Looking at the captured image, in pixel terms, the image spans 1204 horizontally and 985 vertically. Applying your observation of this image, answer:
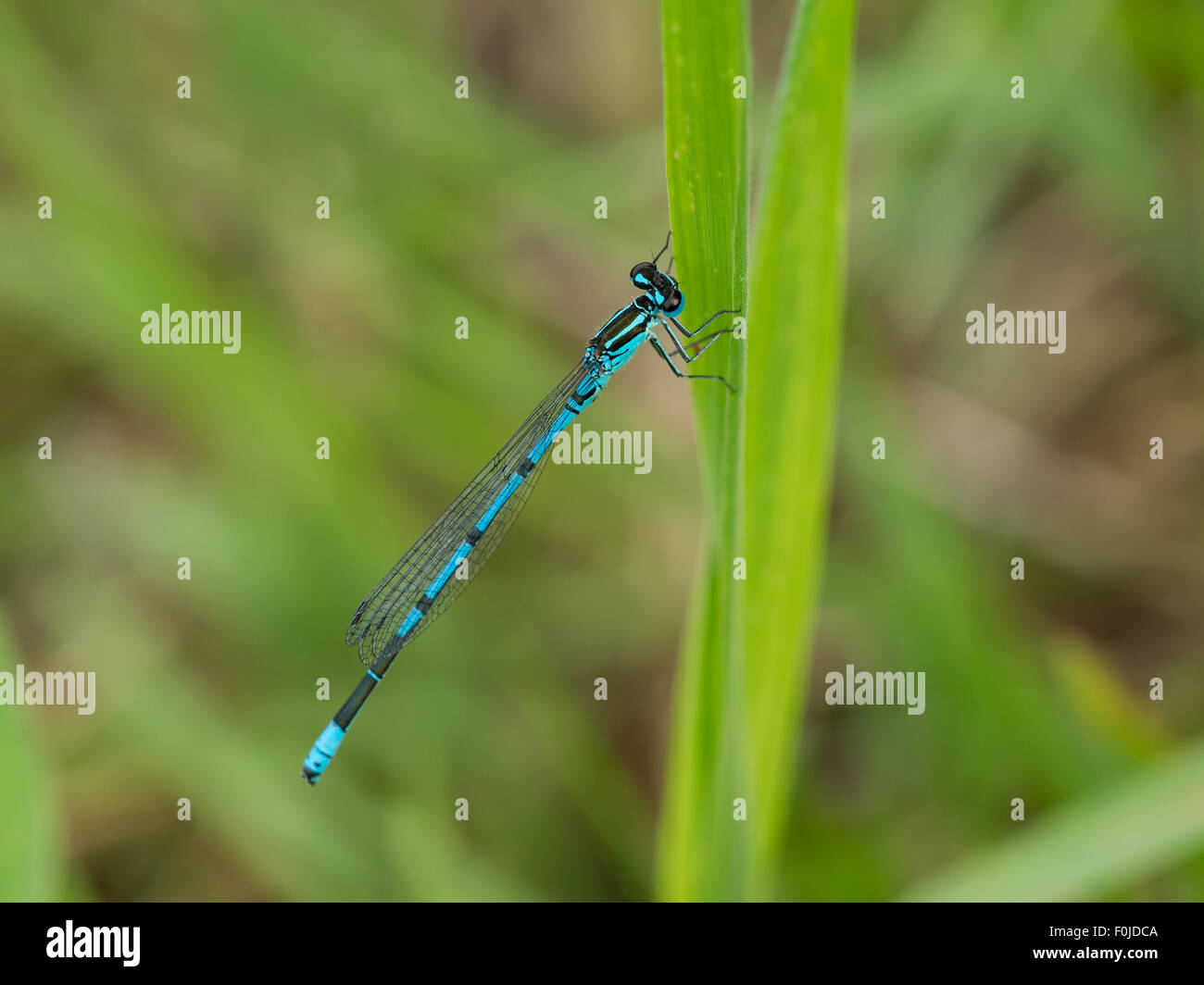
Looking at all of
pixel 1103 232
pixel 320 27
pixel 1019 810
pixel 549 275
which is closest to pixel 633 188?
pixel 549 275

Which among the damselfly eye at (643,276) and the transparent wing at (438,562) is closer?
the damselfly eye at (643,276)

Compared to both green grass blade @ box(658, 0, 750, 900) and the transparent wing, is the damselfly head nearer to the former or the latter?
the transparent wing

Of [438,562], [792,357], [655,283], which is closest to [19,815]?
[792,357]

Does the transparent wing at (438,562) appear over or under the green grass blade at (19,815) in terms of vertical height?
over

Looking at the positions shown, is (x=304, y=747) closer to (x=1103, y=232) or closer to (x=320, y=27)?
(x=320, y=27)

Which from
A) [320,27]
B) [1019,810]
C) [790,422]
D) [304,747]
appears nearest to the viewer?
[790,422]

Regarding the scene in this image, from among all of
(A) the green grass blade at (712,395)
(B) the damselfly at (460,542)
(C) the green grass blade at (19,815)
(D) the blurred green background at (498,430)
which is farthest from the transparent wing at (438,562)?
(C) the green grass blade at (19,815)

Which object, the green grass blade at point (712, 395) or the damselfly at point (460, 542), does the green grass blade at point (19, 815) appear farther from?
the damselfly at point (460, 542)
